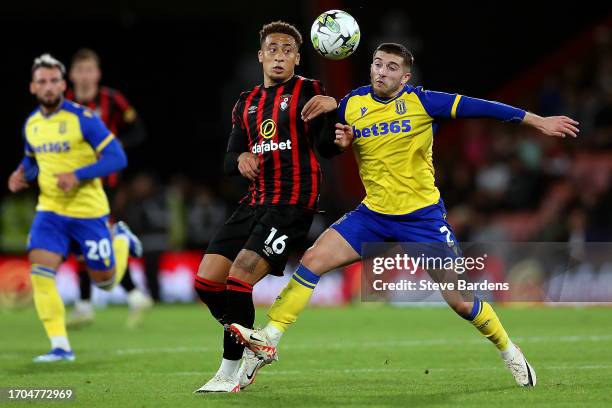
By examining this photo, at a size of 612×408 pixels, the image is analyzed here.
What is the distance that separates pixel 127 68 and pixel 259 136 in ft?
54.7

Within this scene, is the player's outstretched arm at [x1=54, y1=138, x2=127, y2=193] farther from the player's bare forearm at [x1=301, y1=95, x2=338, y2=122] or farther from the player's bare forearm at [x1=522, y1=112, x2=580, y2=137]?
the player's bare forearm at [x1=522, y1=112, x2=580, y2=137]

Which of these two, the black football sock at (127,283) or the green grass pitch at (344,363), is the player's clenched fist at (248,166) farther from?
the black football sock at (127,283)

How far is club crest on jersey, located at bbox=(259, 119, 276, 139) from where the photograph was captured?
769 centimetres

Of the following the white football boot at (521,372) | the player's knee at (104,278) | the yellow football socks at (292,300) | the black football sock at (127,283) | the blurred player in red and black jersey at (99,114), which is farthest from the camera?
the black football sock at (127,283)

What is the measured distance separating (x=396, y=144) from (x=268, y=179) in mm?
913

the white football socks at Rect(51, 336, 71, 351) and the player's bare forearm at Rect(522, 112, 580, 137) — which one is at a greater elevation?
the player's bare forearm at Rect(522, 112, 580, 137)

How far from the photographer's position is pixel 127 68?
23.9 meters

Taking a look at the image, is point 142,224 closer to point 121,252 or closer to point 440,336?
point 121,252

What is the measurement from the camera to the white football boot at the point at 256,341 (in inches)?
281

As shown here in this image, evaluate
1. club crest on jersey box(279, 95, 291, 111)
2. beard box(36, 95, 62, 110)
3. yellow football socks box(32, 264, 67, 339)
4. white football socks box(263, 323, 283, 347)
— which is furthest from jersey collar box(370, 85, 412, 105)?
yellow football socks box(32, 264, 67, 339)

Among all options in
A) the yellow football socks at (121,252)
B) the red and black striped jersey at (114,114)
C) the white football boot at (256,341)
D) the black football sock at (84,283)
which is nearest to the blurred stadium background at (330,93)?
the red and black striped jersey at (114,114)

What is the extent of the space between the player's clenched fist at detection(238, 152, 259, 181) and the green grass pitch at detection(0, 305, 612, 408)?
146 cm

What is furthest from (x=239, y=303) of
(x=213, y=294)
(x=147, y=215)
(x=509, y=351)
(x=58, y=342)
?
(x=147, y=215)

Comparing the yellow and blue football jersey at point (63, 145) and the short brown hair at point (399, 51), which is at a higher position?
the short brown hair at point (399, 51)
